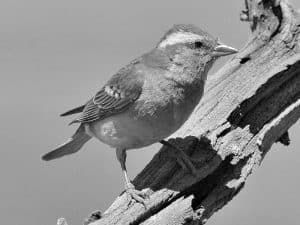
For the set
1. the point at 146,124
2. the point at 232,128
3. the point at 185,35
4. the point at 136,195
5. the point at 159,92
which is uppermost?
the point at 185,35

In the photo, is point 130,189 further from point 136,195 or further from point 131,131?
point 131,131

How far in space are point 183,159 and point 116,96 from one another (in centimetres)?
87

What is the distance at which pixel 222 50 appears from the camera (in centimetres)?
696

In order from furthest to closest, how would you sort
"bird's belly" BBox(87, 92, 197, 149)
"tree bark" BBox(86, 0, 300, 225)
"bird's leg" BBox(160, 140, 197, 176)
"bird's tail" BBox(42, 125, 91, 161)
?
"bird's tail" BBox(42, 125, 91, 161) → "bird's belly" BBox(87, 92, 197, 149) → "bird's leg" BBox(160, 140, 197, 176) → "tree bark" BBox(86, 0, 300, 225)

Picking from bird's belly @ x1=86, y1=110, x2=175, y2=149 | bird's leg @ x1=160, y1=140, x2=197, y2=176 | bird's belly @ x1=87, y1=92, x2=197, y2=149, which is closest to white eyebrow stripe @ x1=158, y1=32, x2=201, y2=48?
bird's belly @ x1=87, y1=92, x2=197, y2=149

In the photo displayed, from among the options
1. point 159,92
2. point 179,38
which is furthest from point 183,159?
point 179,38

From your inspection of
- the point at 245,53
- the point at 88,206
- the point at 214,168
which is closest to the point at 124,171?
the point at 214,168

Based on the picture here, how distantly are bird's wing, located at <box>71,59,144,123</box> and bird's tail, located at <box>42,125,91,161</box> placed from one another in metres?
0.33

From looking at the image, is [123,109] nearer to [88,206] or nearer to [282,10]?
[282,10]

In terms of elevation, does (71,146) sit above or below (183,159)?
above

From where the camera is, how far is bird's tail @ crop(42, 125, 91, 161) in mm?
7934

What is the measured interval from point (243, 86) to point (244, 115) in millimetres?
226

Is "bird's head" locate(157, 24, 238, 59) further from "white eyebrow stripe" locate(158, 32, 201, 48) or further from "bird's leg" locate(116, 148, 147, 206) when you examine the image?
"bird's leg" locate(116, 148, 147, 206)

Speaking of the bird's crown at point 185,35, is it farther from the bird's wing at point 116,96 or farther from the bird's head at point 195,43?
the bird's wing at point 116,96
